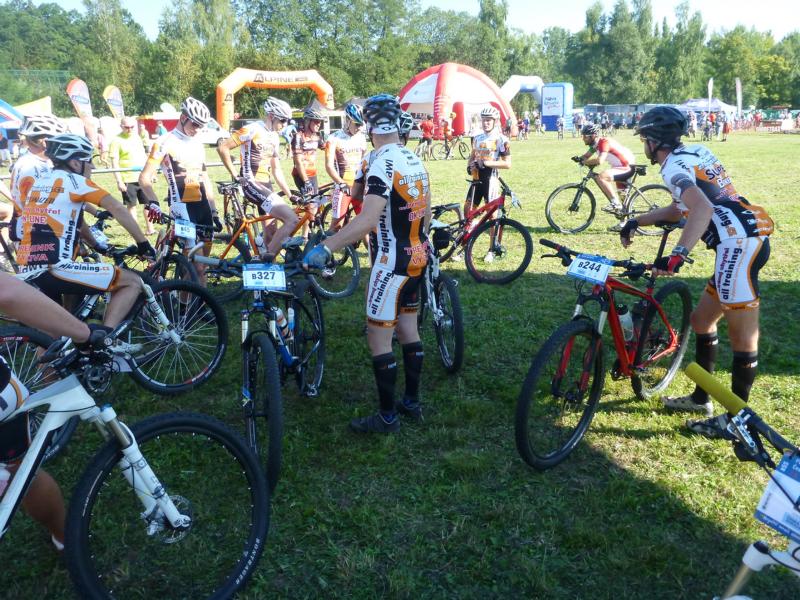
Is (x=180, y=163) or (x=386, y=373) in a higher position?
(x=180, y=163)

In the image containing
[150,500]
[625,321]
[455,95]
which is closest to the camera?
[150,500]

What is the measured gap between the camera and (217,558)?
2973 mm

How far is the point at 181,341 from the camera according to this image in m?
4.74

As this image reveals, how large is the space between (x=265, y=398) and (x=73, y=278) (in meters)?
1.75

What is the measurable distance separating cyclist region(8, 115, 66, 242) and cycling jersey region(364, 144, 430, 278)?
2707 mm

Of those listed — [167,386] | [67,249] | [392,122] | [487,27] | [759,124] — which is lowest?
[167,386]

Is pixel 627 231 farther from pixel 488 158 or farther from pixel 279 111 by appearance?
pixel 279 111

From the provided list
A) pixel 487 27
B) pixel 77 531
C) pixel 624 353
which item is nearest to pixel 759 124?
pixel 487 27

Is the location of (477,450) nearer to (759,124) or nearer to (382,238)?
(382,238)

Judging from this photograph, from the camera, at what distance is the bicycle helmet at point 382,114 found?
3742 millimetres

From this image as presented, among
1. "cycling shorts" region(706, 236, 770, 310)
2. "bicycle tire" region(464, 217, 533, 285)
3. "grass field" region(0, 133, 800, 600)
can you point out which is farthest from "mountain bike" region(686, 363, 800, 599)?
"bicycle tire" region(464, 217, 533, 285)

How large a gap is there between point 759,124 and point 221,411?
188 ft

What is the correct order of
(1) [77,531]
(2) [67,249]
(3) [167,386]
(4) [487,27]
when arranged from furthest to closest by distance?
(4) [487,27], (3) [167,386], (2) [67,249], (1) [77,531]

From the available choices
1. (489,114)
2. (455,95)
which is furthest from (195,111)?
(455,95)
